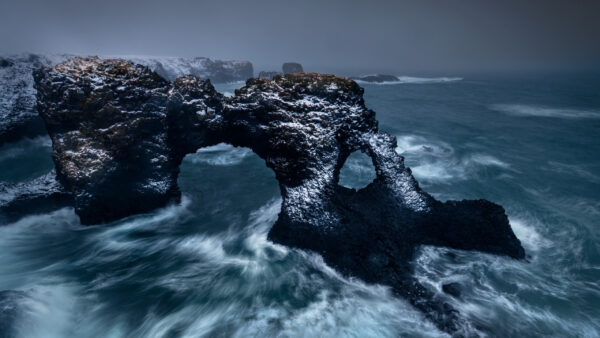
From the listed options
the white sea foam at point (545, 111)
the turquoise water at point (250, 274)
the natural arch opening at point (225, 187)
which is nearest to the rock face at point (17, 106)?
the turquoise water at point (250, 274)

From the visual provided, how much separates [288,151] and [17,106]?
25239mm

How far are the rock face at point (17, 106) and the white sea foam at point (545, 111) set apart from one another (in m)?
56.1

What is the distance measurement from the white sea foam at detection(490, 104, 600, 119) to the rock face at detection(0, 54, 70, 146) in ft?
184

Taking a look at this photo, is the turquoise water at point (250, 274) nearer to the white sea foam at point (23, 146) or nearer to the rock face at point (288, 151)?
the rock face at point (288, 151)

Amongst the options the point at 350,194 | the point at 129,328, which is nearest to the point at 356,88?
the point at 350,194

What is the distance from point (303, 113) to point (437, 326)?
7.92 meters

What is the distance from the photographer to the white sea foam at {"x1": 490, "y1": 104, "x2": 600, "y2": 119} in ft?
115

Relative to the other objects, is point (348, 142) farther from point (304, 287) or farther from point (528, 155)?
point (528, 155)

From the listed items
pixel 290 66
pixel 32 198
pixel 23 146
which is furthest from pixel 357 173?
pixel 290 66

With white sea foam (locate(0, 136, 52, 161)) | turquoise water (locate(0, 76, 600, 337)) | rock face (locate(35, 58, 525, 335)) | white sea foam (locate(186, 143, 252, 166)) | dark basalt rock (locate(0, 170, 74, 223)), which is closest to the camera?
turquoise water (locate(0, 76, 600, 337))

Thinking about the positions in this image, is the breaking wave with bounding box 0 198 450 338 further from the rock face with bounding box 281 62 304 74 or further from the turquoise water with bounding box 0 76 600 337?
the rock face with bounding box 281 62 304 74

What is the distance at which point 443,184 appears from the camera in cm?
1747

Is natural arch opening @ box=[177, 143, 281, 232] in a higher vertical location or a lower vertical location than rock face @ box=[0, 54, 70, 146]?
lower

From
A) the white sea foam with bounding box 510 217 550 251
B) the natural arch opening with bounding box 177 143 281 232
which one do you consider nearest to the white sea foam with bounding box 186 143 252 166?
the natural arch opening with bounding box 177 143 281 232
